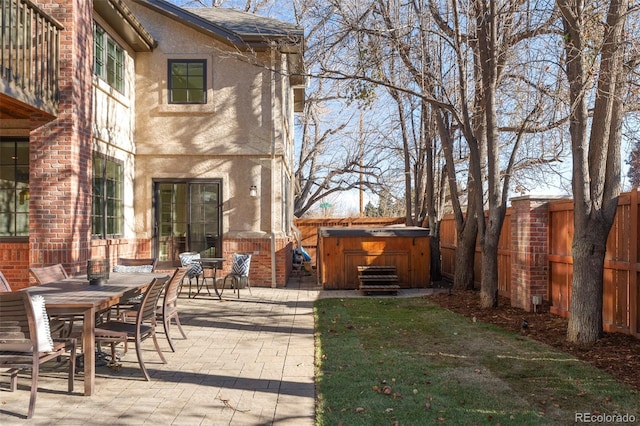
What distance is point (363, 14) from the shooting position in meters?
9.79

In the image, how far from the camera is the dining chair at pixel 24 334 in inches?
168

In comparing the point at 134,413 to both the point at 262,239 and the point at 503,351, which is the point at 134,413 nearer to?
the point at 503,351

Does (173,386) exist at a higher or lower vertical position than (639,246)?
lower

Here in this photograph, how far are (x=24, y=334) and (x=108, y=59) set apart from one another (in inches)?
333

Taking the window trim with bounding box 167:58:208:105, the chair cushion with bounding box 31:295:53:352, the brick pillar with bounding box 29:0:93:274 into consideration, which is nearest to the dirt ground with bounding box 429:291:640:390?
the chair cushion with bounding box 31:295:53:352

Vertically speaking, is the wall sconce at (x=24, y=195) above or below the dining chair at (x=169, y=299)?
above

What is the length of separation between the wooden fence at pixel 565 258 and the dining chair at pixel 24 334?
20.4ft

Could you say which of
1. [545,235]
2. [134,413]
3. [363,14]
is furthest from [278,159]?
[134,413]

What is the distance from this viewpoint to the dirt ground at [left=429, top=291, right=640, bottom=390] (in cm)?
550

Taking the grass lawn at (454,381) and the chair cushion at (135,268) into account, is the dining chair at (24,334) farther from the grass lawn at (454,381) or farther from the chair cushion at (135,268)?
the chair cushion at (135,268)

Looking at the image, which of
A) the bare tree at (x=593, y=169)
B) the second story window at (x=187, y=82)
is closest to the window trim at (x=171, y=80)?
the second story window at (x=187, y=82)

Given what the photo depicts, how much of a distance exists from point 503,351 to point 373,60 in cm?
515

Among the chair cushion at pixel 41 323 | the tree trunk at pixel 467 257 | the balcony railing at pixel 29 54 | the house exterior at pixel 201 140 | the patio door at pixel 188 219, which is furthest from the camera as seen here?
the patio door at pixel 188 219

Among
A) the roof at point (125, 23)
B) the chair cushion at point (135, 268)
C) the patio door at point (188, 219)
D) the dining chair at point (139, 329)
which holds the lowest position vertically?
the dining chair at point (139, 329)
